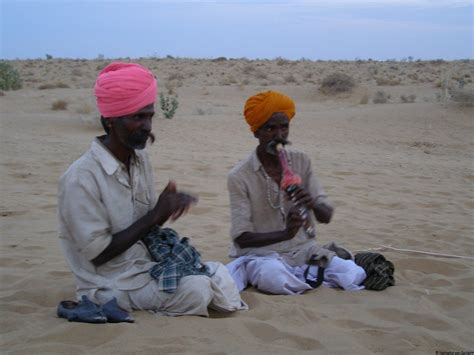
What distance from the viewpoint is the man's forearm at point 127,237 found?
3.00 meters

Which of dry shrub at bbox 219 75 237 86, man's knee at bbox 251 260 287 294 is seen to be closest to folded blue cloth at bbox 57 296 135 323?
man's knee at bbox 251 260 287 294

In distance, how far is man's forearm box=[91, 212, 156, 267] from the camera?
3.00 meters

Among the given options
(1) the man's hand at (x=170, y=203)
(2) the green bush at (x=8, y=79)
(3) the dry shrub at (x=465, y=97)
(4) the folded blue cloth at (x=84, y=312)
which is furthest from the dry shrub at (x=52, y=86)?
(1) the man's hand at (x=170, y=203)

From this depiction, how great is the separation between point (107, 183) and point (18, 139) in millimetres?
8455

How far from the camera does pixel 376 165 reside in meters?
9.66

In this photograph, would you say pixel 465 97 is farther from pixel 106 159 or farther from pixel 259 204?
pixel 106 159

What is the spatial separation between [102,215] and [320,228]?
3.23 metres

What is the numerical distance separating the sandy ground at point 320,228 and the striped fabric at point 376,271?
0.28 ft

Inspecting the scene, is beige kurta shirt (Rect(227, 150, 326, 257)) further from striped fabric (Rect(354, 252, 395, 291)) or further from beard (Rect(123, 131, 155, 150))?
beard (Rect(123, 131, 155, 150))

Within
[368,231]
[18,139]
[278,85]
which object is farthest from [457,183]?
[278,85]

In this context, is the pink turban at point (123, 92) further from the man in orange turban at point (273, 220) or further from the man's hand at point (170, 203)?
the man in orange turban at point (273, 220)

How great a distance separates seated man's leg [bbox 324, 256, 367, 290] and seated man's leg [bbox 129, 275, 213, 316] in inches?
40.4

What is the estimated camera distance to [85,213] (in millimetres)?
2932

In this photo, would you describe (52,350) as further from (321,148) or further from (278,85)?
(278,85)
